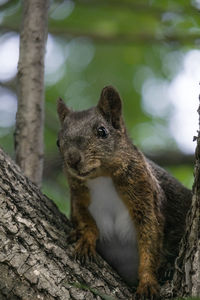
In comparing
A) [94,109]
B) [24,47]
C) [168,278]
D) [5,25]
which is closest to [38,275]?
[168,278]

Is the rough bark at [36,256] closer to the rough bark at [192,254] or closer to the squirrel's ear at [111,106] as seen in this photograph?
the rough bark at [192,254]

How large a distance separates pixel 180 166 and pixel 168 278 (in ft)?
6.84

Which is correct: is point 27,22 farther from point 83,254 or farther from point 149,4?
point 83,254

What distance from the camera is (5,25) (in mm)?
5262

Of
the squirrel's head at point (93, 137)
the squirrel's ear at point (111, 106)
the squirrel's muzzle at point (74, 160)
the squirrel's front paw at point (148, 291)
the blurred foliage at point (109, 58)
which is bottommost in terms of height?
the squirrel's front paw at point (148, 291)

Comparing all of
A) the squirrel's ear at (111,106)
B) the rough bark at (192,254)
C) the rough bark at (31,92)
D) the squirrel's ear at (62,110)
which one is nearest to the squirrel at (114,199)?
the squirrel's ear at (111,106)

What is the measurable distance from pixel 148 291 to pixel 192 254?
55cm

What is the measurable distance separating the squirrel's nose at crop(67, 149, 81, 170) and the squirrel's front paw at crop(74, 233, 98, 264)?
483 mm

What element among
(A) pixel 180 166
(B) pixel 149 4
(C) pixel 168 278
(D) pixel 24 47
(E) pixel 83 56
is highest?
(E) pixel 83 56

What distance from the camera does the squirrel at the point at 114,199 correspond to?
3.33 metres

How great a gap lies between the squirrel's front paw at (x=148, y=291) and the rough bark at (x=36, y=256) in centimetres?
7

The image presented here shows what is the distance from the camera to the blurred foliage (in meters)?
5.00

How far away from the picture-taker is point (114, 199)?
3.52 meters

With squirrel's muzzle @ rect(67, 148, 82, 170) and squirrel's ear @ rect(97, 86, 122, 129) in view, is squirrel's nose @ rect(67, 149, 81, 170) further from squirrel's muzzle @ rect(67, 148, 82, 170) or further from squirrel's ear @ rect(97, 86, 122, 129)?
squirrel's ear @ rect(97, 86, 122, 129)
